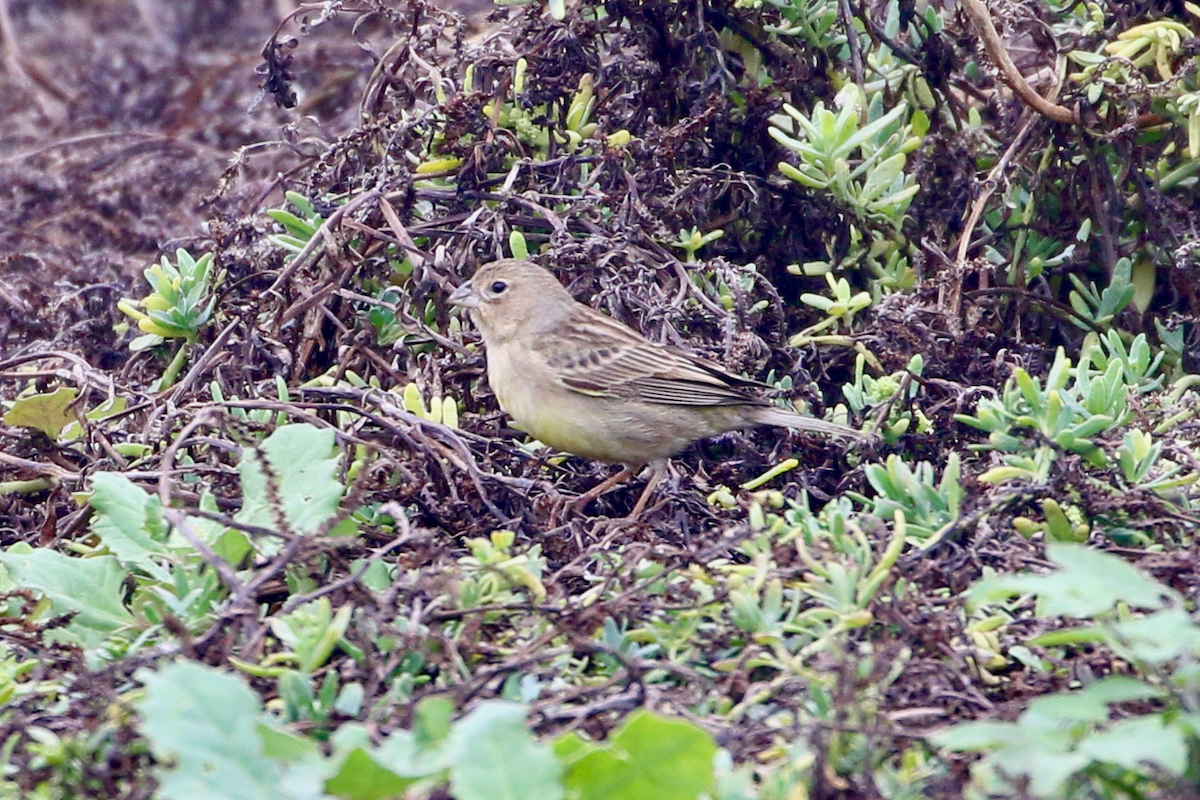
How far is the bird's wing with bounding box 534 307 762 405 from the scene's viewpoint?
5809mm

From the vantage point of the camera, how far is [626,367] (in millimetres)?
6113

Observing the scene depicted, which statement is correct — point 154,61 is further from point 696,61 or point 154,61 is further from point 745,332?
point 745,332

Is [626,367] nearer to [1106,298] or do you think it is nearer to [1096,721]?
[1106,298]

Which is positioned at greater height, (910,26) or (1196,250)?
(910,26)

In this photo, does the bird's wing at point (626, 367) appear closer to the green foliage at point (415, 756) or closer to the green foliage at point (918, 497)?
the green foliage at point (918, 497)

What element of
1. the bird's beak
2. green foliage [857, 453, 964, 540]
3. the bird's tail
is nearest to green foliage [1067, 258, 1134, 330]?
the bird's tail

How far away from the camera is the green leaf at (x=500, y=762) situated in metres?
2.97

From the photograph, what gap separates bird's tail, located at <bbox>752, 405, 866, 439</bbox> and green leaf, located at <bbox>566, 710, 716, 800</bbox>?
2.55 m

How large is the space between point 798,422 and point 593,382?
3.28 feet

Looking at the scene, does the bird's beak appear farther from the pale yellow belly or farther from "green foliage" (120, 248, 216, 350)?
"green foliage" (120, 248, 216, 350)

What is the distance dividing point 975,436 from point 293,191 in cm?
302

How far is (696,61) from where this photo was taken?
252 inches

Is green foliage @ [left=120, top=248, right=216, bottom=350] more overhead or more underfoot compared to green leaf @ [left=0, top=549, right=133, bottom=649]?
Result: more overhead

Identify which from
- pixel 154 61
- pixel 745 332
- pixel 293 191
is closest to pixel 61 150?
pixel 154 61
